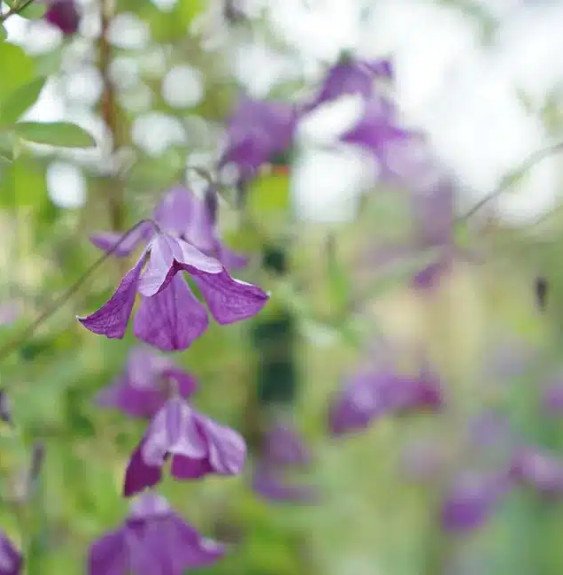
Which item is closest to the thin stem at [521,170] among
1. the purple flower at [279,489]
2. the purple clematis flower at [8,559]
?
the purple clematis flower at [8,559]

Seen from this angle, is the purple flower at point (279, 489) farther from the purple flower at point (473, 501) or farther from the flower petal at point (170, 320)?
the flower petal at point (170, 320)

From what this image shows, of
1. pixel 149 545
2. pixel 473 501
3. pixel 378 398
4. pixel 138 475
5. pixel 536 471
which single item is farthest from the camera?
pixel 473 501

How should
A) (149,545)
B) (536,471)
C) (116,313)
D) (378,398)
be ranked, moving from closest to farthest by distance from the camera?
(116,313)
(149,545)
(378,398)
(536,471)

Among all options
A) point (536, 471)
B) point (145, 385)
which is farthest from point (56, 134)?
point (536, 471)

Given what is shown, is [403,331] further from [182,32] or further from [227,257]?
[227,257]

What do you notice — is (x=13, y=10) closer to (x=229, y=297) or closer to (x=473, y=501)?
(x=229, y=297)

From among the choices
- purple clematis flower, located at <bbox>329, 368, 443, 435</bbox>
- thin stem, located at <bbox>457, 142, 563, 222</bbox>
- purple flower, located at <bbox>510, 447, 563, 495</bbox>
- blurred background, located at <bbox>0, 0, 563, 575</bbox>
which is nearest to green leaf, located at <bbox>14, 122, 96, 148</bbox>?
blurred background, located at <bbox>0, 0, 563, 575</bbox>

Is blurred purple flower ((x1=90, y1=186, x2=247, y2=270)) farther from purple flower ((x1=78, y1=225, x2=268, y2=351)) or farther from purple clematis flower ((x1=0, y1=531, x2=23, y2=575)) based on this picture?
purple clematis flower ((x1=0, y1=531, x2=23, y2=575))
